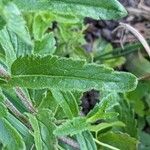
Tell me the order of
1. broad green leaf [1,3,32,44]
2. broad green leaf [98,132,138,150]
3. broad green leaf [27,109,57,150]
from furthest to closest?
broad green leaf [98,132,138,150] → broad green leaf [27,109,57,150] → broad green leaf [1,3,32,44]

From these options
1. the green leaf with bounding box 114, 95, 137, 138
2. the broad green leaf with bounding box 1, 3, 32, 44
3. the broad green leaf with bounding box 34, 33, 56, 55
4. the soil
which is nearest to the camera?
the broad green leaf with bounding box 1, 3, 32, 44

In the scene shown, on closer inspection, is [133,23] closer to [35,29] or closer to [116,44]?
[116,44]

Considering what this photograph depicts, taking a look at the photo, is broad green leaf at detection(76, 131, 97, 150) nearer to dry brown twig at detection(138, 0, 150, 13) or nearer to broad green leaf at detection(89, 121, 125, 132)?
broad green leaf at detection(89, 121, 125, 132)

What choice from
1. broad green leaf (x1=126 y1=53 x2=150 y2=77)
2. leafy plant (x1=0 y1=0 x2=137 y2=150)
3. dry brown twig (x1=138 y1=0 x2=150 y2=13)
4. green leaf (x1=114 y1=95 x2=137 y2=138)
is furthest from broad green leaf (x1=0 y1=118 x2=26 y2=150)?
dry brown twig (x1=138 y1=0 x2=150 y2=13)

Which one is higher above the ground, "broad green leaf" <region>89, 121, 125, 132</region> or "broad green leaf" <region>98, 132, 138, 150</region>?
"broad green leaf" <region>89, 121, 125, 132</region>

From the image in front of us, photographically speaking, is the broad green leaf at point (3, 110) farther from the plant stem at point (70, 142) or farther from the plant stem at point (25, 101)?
the plant stem at point (70, 142)

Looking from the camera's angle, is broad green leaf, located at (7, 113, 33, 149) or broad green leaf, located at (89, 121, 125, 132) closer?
broad green leaf, located at (7, 113, 33, 149)
